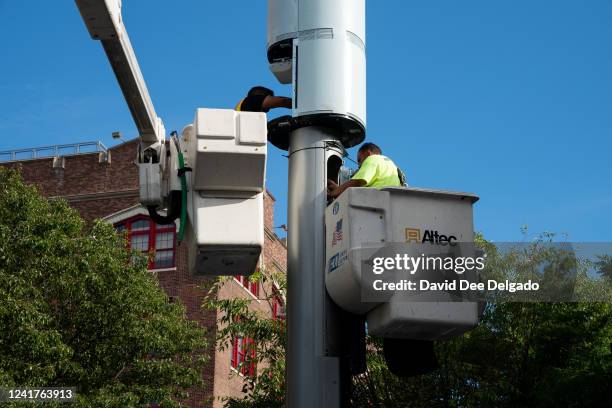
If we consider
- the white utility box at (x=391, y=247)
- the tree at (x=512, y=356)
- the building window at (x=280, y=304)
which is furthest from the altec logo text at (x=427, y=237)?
the building window at (x=280, y=304)

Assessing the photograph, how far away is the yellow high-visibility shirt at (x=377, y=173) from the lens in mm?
6211

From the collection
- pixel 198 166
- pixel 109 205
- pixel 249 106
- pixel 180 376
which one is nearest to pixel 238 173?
pixel 198 166

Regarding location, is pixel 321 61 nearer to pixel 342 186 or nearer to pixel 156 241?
pixel 342 186

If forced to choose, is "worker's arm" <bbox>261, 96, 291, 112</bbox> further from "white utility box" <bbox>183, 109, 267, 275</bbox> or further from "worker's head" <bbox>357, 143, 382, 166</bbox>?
"white utility box" <bbox>183, 109, 267, 275</bbox>

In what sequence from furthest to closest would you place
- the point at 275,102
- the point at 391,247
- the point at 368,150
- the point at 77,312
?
the point at 77,312, the point at 368,150, the point at 275,102, the point at 391,247

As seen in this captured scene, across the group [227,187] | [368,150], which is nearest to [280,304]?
[368,150]

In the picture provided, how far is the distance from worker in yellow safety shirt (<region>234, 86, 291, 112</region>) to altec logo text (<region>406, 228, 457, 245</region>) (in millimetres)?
1514

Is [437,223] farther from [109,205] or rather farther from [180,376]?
[109,205]

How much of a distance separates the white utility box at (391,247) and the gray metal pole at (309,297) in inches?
7.8

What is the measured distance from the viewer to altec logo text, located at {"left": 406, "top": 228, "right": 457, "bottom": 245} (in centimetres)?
545

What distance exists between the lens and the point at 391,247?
17.5 feet

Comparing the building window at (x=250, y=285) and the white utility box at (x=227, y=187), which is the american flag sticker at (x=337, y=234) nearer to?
the white utility box at (x=227, y=187)

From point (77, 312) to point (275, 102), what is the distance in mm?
17704

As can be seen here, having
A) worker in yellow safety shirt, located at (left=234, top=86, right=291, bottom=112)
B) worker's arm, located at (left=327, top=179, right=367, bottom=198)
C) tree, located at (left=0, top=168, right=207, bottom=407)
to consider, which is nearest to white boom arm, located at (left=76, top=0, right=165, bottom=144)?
worker in yellow safety shirt, located at (left=234, top=86, right=291, bottom=112)
